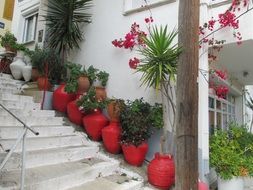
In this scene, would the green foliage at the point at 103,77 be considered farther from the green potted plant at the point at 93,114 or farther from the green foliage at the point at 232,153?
the green foliage at the point at 232,153

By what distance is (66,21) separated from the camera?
25.3 feet

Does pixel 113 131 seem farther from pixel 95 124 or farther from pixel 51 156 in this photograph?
pixel 51 156

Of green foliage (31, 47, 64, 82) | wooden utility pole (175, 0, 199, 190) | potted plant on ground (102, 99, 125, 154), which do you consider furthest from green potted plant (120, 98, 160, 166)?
wooden utility pole (175, 0, 199, 190)

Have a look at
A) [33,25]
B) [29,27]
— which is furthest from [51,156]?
[29,27]

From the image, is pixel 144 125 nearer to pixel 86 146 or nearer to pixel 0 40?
pixel 86 146

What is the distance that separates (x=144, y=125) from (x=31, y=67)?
405 centimetres

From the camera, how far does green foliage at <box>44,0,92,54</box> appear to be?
7.71 m

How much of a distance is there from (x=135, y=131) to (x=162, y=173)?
3.17ft

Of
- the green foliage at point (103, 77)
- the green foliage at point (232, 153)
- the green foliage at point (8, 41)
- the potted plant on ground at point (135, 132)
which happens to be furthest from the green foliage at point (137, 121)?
the green foliage at point (8, 41)

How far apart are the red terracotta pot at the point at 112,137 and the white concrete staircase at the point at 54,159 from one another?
27 centimetres

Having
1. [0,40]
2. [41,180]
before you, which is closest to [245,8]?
[41,180]

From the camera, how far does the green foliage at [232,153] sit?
573cm

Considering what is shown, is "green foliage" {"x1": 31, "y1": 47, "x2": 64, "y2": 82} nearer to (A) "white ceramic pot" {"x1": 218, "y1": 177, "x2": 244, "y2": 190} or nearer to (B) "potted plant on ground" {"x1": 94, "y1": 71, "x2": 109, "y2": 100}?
(B) "potted plant on ground" {"x1": 94, "y1": 71, "x2": 109, "y2": 100}

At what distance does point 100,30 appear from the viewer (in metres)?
7.65
